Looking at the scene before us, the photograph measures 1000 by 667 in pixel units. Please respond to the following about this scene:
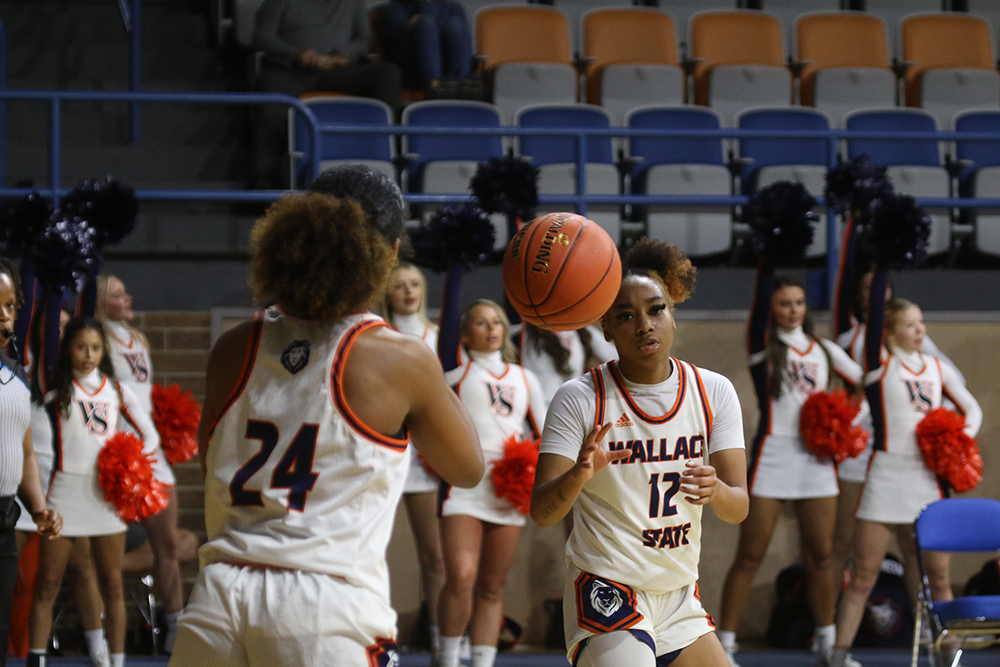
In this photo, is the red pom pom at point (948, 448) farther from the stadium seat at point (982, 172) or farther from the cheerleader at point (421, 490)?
the cheerleader at point (421, 490)

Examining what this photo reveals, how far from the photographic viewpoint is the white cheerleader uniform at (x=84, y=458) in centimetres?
559

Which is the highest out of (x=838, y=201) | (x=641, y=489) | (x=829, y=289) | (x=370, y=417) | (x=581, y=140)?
(x=581, y=140)

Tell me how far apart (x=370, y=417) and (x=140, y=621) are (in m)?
4.99

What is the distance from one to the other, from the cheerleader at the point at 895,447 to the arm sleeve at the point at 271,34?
463 cm

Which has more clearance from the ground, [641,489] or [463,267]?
[463,267]

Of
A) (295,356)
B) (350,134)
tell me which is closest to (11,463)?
(295,356)

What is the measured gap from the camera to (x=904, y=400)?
6.09 metres

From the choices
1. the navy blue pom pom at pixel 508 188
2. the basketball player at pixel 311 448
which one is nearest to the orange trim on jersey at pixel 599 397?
the basketball player at pixel 311 448

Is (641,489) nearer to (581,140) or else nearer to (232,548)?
(232,548)

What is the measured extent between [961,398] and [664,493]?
12.5 ft

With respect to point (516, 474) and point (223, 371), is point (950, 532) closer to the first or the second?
point (516, 474)

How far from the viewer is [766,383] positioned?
241 inches

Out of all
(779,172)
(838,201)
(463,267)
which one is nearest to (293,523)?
(463,267)

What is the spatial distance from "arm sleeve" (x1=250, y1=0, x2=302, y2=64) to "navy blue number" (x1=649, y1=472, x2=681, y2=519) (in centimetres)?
610
